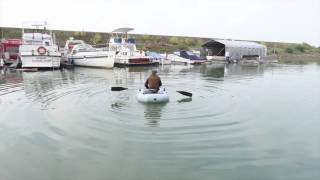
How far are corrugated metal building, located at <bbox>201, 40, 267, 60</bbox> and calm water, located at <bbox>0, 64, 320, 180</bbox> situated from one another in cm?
4632

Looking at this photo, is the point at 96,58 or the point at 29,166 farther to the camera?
the point at 96,58

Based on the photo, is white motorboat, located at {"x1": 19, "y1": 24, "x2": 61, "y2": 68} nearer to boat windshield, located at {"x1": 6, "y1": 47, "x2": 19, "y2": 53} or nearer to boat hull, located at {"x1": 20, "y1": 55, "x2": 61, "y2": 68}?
boat hull, located at {"x1": 20, "y1": 55, "x2": 61, "y2": 68}

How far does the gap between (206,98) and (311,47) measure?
96.5m

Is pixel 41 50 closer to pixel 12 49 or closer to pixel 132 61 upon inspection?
pixel 12 49

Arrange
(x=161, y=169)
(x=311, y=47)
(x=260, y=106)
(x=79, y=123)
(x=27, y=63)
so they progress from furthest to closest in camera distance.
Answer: (x=311, y=47), (x=27, y=63), (x=260, y=106), (x=79, y=123), (x=161, y=169)

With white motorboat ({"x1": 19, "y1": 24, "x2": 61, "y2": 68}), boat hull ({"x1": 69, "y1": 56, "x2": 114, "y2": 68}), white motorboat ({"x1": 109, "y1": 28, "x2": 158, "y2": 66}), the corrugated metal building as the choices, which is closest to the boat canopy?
white motorboat ({"x1": 19, "y1": 24, "x2": 61, "y2": 68})

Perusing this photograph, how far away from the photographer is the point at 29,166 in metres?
9.67

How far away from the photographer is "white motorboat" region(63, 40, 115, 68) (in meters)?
44.8

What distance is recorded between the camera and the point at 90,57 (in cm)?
4588

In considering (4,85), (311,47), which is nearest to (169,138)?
(4,85)

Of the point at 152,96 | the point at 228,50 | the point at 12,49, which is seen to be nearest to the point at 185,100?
the point at 152,96

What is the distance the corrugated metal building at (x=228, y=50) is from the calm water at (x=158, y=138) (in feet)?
152

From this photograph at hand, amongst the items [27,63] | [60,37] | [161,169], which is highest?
[60,37]

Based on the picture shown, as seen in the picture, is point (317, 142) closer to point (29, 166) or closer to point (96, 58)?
point (29, 166)
